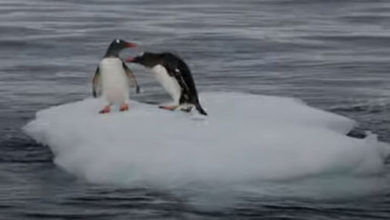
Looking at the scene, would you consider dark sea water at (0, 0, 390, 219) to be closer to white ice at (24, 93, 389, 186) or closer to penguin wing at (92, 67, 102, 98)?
white ice at (24, 93, 389, 186)

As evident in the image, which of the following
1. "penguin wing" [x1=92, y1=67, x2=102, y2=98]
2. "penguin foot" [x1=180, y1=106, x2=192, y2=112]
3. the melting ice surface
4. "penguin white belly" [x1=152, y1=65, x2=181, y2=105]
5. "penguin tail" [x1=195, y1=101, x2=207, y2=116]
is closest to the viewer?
the melting ice surface

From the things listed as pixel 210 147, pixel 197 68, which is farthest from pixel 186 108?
pixel 197 68

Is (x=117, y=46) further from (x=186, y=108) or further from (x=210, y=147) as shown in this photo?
(x=210, y=147)

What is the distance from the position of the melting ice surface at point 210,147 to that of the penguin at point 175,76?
10.6 inches

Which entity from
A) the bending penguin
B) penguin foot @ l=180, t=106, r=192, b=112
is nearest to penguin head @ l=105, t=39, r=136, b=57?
the bending penguin

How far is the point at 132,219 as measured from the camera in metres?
7.56

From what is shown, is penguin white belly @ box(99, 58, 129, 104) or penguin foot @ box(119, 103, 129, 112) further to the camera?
penguin white belly @ box(99, 58, 129, 104)

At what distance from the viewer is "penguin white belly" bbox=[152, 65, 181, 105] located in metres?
9.64

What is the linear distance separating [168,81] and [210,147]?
5.22 feet

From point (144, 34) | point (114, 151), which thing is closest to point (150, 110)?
point (114, 151)

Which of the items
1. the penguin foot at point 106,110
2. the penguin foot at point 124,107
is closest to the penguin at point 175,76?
the penguin foot at point 124,107

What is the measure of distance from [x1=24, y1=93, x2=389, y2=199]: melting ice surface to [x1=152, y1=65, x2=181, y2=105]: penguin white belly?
1.38ft

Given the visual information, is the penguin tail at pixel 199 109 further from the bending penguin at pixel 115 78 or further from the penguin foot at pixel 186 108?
the bending penguin at pixel 115 78

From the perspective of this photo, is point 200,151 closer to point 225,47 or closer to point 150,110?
point 150,110
